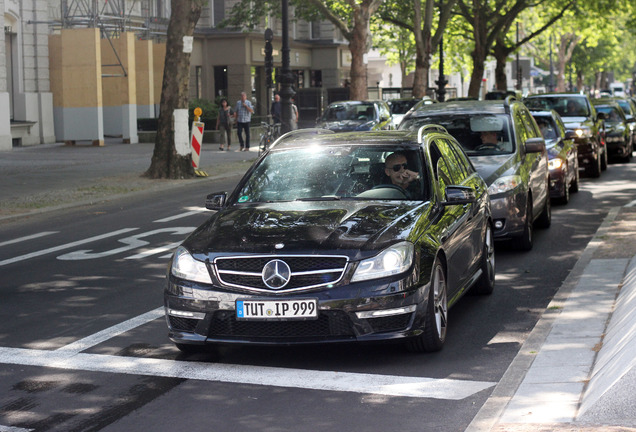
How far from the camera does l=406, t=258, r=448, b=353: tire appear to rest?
7152mm

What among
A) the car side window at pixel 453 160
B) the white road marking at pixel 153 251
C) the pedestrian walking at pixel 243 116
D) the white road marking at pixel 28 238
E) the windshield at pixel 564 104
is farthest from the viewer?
the pedestrian walking at pixel 243 116

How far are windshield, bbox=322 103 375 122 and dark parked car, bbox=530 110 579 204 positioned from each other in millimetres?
11083

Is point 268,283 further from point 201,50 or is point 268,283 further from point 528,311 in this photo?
point 201,50

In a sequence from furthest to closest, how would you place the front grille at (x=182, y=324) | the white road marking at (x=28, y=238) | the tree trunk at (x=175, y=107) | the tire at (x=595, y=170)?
the tree trunk at (x=175, y=107)
the tire at (x=595, y=170)
the white road marking at (x=28, y=238)
the front grille at (x=182, y=324)

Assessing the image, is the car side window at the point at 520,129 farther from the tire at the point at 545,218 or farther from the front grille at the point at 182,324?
the front grille at the point at 182,324

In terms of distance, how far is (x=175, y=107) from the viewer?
79.4 feet

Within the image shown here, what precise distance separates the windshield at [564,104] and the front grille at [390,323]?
1771 cm

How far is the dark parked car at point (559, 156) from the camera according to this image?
17.0 meters

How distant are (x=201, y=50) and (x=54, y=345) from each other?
46284 mm

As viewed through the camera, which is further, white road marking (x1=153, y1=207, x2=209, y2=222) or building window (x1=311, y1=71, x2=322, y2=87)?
building window (x1=311, y1=71, x2=322, y2=87)

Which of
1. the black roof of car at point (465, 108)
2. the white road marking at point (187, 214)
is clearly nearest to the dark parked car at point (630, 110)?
the white road marking at point (187, 214)

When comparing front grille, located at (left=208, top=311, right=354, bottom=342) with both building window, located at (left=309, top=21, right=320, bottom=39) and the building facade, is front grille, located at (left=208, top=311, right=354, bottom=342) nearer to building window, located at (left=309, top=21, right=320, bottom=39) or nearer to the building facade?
the building facade

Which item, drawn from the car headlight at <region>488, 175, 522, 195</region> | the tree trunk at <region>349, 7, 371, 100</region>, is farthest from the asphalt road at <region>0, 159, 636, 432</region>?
the tree trunk at <region>349, 7, 371, 100</region>

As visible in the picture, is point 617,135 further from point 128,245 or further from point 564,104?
point 128,245
